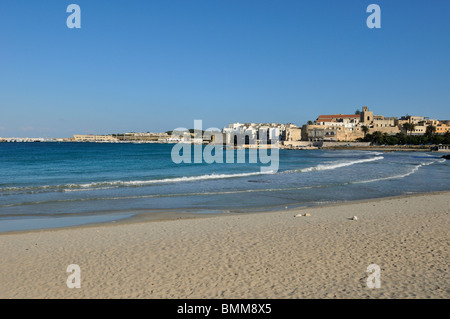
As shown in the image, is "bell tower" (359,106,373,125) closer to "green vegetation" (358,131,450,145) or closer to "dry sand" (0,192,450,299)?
"green vegetation" (358,131,450,145)

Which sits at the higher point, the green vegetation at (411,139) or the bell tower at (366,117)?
the bell tower at (366,117)

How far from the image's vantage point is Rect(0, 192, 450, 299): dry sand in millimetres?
5246

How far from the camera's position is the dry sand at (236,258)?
5246mm

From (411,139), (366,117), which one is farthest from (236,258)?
(366,117)

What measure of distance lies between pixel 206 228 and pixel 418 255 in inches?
→ 192

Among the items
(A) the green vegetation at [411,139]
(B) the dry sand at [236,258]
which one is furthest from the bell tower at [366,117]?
(B) the dry sand at [236,258]

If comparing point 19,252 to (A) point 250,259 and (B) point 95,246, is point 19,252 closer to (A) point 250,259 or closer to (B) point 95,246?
(B) point 95,246

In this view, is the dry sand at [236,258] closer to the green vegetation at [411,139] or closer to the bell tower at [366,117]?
the green vegetation at [411,139]

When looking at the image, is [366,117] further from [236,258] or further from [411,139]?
[236,258]

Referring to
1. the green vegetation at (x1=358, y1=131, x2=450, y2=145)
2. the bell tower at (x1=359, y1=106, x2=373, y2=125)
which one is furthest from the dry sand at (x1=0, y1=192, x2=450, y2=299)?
the bell tower at (x1=359, y1=106, x2=373, y2=125)

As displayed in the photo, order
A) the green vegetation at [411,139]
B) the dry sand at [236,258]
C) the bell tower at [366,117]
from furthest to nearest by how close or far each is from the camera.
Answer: the bell tower at [366,117]
the green vegetation at [411,139]
the dry sand at [236,258]

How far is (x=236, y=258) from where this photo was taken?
6734mm

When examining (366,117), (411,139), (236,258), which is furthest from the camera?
(366,117)
